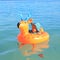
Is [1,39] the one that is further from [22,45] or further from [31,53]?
[31,53]

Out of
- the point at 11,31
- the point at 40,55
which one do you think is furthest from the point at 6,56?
the point at 11,31

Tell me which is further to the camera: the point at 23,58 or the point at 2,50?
the point at 2,50

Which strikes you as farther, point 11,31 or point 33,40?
point 11,31

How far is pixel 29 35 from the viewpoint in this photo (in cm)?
643

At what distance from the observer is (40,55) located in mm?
5723

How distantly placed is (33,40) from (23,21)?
67cm

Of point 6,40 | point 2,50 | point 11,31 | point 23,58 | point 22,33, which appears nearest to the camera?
point 23,58

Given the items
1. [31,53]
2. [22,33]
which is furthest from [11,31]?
[31,53]

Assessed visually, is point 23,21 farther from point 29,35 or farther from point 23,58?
point 23,58

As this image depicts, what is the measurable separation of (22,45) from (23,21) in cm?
75

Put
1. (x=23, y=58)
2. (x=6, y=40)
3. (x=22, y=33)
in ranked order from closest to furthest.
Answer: (x=23, y=58) → (x=22, y=33) → (x=6, y=40)

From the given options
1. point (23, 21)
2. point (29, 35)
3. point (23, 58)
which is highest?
point (23, 21)

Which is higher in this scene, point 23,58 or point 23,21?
point 23,21

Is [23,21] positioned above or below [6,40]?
above
